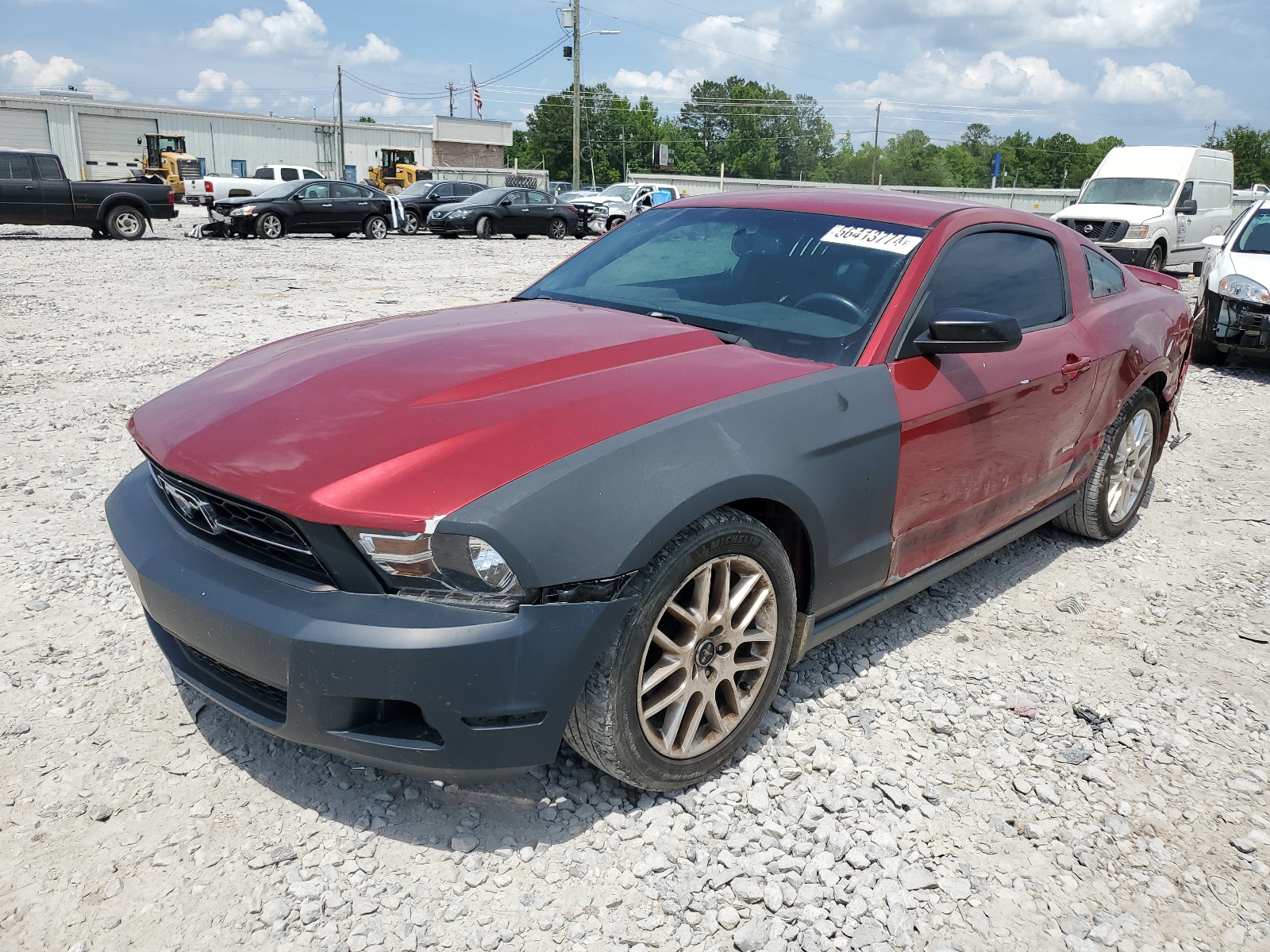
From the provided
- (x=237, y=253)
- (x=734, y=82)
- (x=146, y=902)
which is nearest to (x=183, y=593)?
(x=146, y=902)

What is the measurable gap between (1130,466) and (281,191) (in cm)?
2020

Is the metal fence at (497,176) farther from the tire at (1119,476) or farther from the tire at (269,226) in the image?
the tire at (1119,476)

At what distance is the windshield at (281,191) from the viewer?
20578mm

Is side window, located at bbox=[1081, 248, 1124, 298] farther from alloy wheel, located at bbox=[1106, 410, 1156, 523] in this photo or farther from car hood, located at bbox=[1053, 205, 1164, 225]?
car hood, located at bbox=[1053, 205, 1164, 225]

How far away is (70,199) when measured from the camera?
18.1m

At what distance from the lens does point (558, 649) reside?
6.88 feet

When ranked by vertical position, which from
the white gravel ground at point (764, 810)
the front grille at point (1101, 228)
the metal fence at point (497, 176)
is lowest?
the white gravel ground at point (764, 810)

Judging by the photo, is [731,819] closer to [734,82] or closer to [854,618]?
[854,618]

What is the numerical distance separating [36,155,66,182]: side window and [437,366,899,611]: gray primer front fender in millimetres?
19766

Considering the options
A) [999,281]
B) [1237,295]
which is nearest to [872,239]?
[999,281]

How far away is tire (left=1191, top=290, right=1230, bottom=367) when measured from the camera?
9068 millimetres

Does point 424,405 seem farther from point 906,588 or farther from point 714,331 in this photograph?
point 906,588

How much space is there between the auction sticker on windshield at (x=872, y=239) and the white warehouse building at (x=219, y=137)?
45.2m

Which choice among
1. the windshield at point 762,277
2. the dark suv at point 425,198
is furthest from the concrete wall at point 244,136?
the windshield at point 762,277
